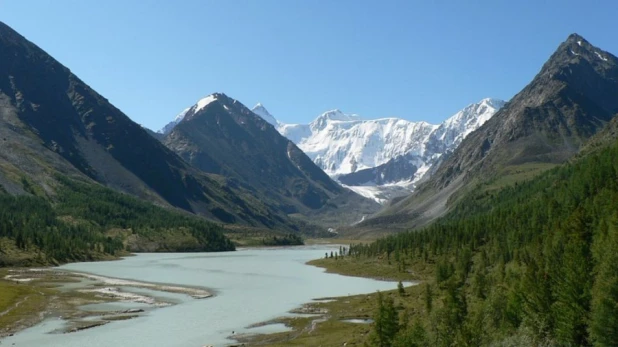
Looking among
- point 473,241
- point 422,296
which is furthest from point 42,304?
point 473,241

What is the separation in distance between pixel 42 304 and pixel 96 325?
2477 cm

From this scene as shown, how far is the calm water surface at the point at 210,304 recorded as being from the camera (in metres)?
76.4

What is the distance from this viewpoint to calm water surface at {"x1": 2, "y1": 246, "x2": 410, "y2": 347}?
251 ft

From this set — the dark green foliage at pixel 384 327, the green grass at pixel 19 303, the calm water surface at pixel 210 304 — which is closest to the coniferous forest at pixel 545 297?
the dark green foliage at pixel 384 327

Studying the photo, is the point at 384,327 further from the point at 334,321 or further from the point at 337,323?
the point at 334,321

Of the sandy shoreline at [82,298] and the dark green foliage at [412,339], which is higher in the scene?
the dark green foliage at [412,339]

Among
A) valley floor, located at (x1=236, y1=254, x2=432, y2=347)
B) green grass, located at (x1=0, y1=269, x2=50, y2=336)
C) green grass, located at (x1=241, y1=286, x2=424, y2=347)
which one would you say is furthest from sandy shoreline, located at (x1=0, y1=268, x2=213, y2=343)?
green grass, located at (x1=241, y1=286, x2=424, y2=347)

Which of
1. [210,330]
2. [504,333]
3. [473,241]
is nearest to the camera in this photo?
[504,333]

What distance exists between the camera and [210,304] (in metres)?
109

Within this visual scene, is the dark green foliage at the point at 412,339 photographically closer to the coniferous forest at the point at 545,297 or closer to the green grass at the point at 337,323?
the coniferous forest at the point at 545,297

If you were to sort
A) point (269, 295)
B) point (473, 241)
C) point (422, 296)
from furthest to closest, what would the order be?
point (473, 241)
point (269, 295)
point (422, 296)

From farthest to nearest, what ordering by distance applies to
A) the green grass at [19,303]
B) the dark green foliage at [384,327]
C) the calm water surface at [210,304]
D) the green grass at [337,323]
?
1. the green grass at [19,303]
2. the calm water surface at [210,304]
3. the green grass at [337,323]
4. the dark green foliage at [384,327]

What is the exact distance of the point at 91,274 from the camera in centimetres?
16450

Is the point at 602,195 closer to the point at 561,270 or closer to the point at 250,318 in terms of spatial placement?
the point at 561,270
